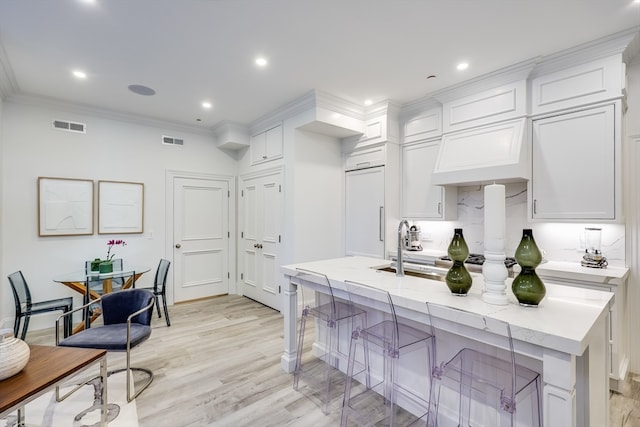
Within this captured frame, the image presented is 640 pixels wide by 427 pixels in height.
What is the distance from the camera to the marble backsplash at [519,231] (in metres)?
2.85

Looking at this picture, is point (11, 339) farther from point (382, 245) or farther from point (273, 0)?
point (382, 245)

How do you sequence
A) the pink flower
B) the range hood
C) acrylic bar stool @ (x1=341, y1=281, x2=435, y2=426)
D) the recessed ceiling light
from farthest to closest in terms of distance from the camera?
the pink flower → the recessed ceiling light → the range hood → acrylic bar stool @ (x1=341, y1=281, x2=435, y2=426)

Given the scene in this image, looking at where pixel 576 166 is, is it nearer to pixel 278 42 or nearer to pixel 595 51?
pixel 595 51

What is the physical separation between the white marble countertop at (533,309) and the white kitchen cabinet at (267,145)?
261 centimetres

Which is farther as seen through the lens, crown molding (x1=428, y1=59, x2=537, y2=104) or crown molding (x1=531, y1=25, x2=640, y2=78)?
crown molding (x1=428, y1=59, x2=537, y2=104)

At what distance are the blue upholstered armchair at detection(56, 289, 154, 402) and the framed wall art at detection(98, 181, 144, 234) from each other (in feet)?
6.46

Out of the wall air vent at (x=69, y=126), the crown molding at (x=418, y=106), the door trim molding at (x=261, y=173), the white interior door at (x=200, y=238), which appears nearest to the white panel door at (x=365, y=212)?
the crown molding at (x=418, y=106)

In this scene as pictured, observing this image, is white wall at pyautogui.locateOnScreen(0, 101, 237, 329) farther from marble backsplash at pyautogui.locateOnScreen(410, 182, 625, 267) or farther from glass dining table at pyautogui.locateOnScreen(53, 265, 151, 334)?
marble backsplash at pyautogui.locateOnScreen(410, 182, 625, 267)

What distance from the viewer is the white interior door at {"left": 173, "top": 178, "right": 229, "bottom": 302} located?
193 inches

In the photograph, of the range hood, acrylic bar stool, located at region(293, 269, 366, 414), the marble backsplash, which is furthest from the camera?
the range hood

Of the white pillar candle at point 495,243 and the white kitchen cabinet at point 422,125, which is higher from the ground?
the white kitchen cabinet at point 422,125

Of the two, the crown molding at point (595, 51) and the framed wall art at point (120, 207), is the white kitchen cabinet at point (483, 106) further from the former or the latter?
the framed wall art at point (120, 207)

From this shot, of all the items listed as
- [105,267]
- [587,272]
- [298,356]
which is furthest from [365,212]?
[105,267]

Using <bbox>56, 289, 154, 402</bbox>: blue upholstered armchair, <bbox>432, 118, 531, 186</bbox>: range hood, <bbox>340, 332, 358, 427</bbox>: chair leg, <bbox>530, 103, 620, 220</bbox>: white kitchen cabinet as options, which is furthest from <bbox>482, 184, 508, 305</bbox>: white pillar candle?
<bbox>56, 289, 154, 402</bbox>: blue upholstered armchair
